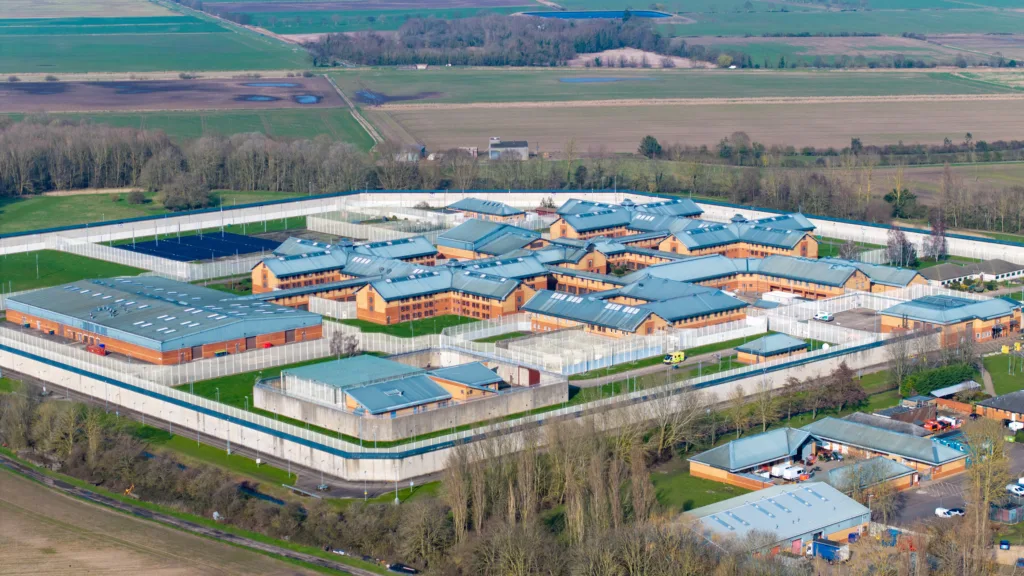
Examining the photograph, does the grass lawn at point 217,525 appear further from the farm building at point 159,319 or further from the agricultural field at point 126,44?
the agricultural field at point 126,44

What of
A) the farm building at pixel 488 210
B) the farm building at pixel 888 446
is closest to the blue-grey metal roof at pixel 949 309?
the farm building at pixel 888 446

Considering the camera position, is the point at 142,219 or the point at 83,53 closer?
the point at 142,219

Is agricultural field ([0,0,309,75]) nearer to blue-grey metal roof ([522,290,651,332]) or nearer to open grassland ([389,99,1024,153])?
open grassland ([389,99,1024,153])

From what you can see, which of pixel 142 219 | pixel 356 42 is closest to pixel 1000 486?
pixel 142 219

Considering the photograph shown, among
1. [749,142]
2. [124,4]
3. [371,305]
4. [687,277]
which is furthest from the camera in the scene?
[124,4]

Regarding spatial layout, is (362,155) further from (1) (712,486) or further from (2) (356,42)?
(2) (356,42)

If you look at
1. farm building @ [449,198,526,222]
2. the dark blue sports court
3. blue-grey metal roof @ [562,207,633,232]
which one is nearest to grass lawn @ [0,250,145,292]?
the dark blue sports court

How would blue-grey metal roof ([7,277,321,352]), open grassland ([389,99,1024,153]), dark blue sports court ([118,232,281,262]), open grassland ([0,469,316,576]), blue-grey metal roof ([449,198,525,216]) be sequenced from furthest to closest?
open grassland ([389,99,1024,153]) → blue-grey metal roof ([449,198,525,216]) → dark blue sports court ([118,232,281,262]) → blue-grey metal roof ([7,277,321,352]) → open grassland ([0,469,316,576])
